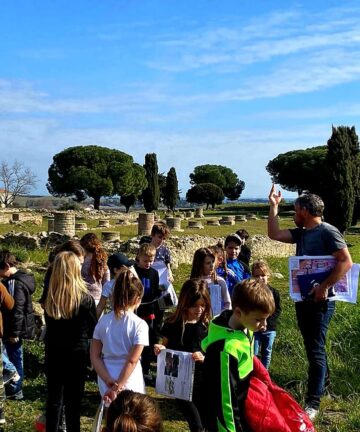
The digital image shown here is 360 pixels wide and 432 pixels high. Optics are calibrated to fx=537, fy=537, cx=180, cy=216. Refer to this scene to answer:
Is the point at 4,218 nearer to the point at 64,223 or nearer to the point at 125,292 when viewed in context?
the point at 64,223

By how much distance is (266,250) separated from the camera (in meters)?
20.7

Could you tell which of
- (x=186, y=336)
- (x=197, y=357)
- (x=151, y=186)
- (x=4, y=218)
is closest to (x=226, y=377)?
(x=197, y=357)

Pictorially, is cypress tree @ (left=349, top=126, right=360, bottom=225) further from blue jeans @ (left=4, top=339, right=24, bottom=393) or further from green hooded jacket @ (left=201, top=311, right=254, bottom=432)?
green hooded jacket @ (left=201, top=311, right=254, bottom=432)

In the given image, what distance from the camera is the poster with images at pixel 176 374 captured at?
3.98 m

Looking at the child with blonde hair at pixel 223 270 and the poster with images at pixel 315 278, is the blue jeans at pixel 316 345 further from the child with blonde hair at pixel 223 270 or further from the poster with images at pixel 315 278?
the child with blonde hair at pixel 223 270

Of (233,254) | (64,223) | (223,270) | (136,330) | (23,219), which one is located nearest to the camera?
(136,330)

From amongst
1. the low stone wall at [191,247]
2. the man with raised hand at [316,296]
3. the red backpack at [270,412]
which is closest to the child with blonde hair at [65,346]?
the red backpack at [270,412]

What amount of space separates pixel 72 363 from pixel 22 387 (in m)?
1.83

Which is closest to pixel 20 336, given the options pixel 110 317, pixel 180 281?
pixel 110 317

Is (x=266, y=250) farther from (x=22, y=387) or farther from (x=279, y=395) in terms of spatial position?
(x=279, y=395)

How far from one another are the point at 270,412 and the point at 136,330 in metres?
1.18

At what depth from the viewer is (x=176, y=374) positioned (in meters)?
4.05

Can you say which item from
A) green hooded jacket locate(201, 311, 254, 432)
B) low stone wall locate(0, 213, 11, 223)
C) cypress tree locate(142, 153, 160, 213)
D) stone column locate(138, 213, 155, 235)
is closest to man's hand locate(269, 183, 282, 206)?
green hooded jacket locate(201, 311, 254, 432)

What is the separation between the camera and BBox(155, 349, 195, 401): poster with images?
13.1 ft
